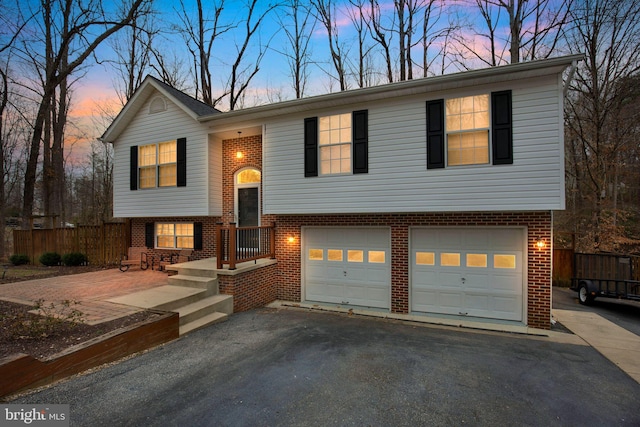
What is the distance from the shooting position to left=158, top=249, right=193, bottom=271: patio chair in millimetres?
9672

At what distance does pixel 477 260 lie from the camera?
23.3ft

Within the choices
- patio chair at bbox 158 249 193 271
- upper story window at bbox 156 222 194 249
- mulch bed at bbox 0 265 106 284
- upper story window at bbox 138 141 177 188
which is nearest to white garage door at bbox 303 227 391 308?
patio chair at bbox 158 249 193 271

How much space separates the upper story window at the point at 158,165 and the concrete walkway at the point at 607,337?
38.2ft

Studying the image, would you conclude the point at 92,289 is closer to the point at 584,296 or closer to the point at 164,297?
the point at 164,297

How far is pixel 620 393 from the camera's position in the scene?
3914 mm

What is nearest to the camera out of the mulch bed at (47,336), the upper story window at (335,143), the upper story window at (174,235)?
the mulch bed at (47,336)

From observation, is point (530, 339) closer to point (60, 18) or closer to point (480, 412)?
point (480, 412)

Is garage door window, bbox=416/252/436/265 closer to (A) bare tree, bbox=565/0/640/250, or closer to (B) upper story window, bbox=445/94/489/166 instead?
(B) upper story window, bbox=445/94/489/166

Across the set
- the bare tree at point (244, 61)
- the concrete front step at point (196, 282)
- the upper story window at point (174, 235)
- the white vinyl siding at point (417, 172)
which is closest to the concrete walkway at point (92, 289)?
the concrete front step at point (196, 282)

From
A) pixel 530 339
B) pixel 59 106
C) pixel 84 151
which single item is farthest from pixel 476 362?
pixel 84 151

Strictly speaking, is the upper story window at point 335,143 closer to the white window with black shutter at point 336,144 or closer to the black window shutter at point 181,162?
the white window with black shutter at point 336,144

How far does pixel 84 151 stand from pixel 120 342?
22480 mm

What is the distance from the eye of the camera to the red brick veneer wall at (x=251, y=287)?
24.0 ft

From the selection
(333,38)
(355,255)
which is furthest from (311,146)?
(333,38)
